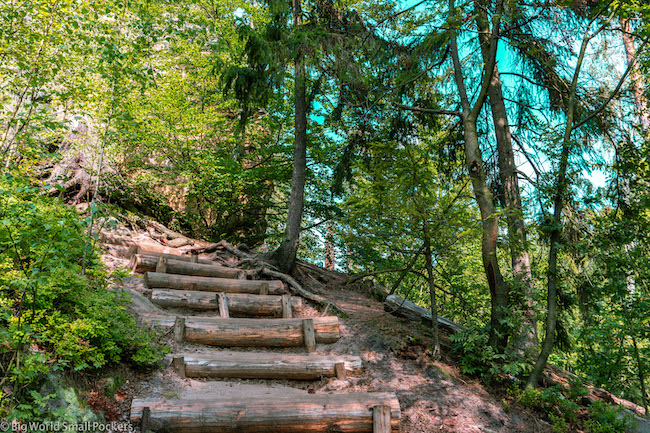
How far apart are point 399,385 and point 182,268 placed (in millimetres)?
5006

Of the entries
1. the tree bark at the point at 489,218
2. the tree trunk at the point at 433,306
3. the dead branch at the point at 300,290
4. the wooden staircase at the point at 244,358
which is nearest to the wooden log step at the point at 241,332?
the wooden staircase at the point at 244,358

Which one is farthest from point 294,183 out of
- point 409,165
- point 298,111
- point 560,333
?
point 560,333

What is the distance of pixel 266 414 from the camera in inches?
150

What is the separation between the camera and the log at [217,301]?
6559 millimetres

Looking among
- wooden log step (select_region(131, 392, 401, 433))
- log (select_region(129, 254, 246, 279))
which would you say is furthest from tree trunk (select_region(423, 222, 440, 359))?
log (select_region(129, 254, 246, 279))

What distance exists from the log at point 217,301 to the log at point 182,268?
1017 mm

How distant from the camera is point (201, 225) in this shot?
42.8 feet

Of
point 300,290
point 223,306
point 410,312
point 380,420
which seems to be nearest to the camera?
point 380,420

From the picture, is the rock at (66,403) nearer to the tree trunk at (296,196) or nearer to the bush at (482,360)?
the bush at (482,360)

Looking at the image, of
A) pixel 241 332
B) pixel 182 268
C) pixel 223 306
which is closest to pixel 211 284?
pixel 182 268

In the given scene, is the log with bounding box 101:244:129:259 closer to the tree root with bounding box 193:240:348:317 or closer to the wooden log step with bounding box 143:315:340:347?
the tree root with bounding box 193:240:348:317

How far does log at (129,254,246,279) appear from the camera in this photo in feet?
24.6

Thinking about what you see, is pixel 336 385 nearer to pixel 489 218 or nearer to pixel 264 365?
pixel 264 365

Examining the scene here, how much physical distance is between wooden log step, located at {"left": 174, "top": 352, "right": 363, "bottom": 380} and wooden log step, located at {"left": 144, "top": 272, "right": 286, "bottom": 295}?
223cm
